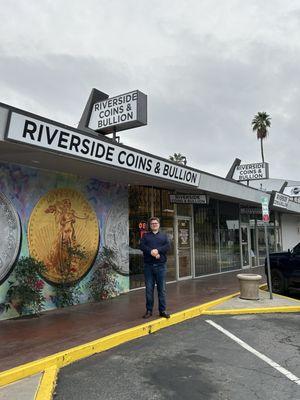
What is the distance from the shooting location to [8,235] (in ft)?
28.6

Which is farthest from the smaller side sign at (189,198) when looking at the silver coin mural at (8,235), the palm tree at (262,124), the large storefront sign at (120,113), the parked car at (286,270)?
the palm tree at (262,124)

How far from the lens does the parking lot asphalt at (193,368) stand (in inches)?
189

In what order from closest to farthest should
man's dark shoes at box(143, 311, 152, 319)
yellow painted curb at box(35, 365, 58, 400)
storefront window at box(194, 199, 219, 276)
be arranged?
yellow painted curb at box(35, 365, 58, 400), man's dark shoes at box(143, 311, 152, 319), storefront window at box(194, 199, 219, 276)

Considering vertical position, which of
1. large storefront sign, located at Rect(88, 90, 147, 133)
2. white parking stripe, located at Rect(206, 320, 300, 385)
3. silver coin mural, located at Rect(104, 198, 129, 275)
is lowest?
white parking stripe, located at Rect(206, 320, 300, 385)

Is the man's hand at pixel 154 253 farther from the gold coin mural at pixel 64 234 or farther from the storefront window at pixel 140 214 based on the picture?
the storefront window at pixel 140 214

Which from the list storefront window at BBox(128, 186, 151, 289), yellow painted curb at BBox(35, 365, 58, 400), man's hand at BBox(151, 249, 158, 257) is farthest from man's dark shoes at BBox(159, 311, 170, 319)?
storefront window at BBox(128, 186, 151, 289)

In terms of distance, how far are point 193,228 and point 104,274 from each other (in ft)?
19.0

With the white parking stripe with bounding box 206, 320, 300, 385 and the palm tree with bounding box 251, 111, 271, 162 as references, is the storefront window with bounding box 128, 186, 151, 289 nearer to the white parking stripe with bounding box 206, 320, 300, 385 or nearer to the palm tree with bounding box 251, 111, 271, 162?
the white parking stripe with bounding box 206, 320, 300, 385

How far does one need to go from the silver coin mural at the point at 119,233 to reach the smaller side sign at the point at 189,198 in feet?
7.16

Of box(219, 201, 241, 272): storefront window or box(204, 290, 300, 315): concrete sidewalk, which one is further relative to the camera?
box(219, 201, 241, 272): storefront window

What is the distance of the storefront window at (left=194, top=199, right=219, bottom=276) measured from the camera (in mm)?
16133

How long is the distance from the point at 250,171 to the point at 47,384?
682 inches

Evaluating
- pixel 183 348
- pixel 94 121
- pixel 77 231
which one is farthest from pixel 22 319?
pixel 94 121

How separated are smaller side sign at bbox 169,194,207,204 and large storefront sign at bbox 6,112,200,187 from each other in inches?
Answer: 93.7
